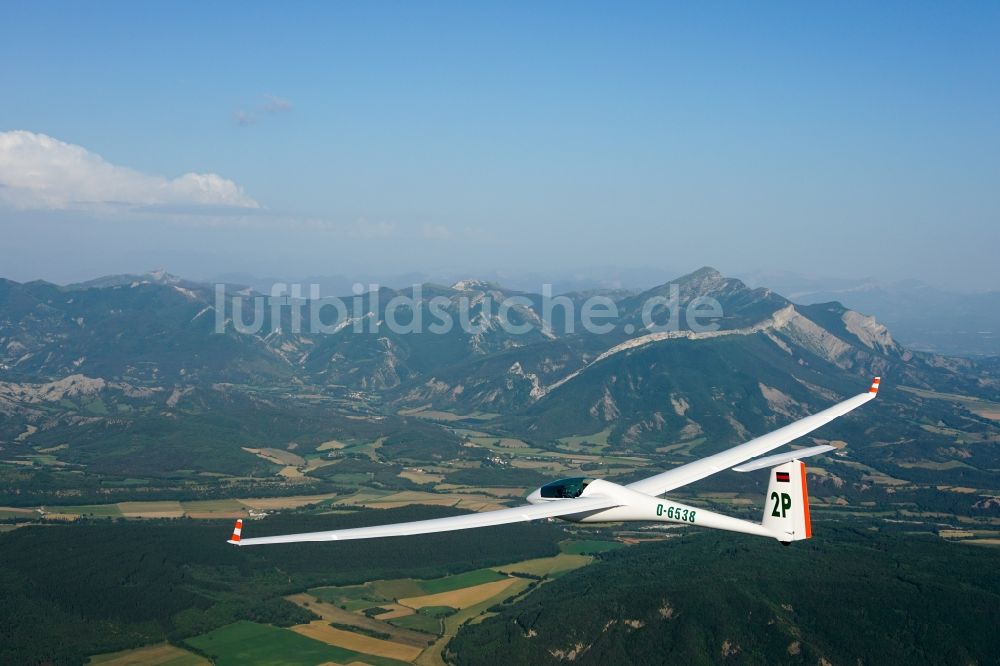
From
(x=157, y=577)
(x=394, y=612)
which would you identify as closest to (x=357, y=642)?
(x=394, y=612)

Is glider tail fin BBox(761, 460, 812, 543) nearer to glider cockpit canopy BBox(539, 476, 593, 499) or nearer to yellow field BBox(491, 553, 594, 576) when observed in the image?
glider cockpit canopy BBox(539, 476, 593, 499)

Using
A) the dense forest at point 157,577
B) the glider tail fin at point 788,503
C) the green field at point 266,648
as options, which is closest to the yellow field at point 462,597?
the dense forest at point 157,577

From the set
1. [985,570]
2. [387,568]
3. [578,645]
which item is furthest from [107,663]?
[985,570]

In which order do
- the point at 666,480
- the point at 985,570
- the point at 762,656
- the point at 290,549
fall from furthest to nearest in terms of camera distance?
the point at 290,549, the point at 985,570, the point at 762,656, the point at 666,480

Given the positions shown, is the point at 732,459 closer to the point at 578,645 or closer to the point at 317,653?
the point at 578,645

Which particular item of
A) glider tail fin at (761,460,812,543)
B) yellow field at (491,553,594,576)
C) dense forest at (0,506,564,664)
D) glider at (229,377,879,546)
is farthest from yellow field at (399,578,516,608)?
glider tail fin at (761,460,812,543)

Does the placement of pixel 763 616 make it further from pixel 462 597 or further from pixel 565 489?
pixel 565 489
